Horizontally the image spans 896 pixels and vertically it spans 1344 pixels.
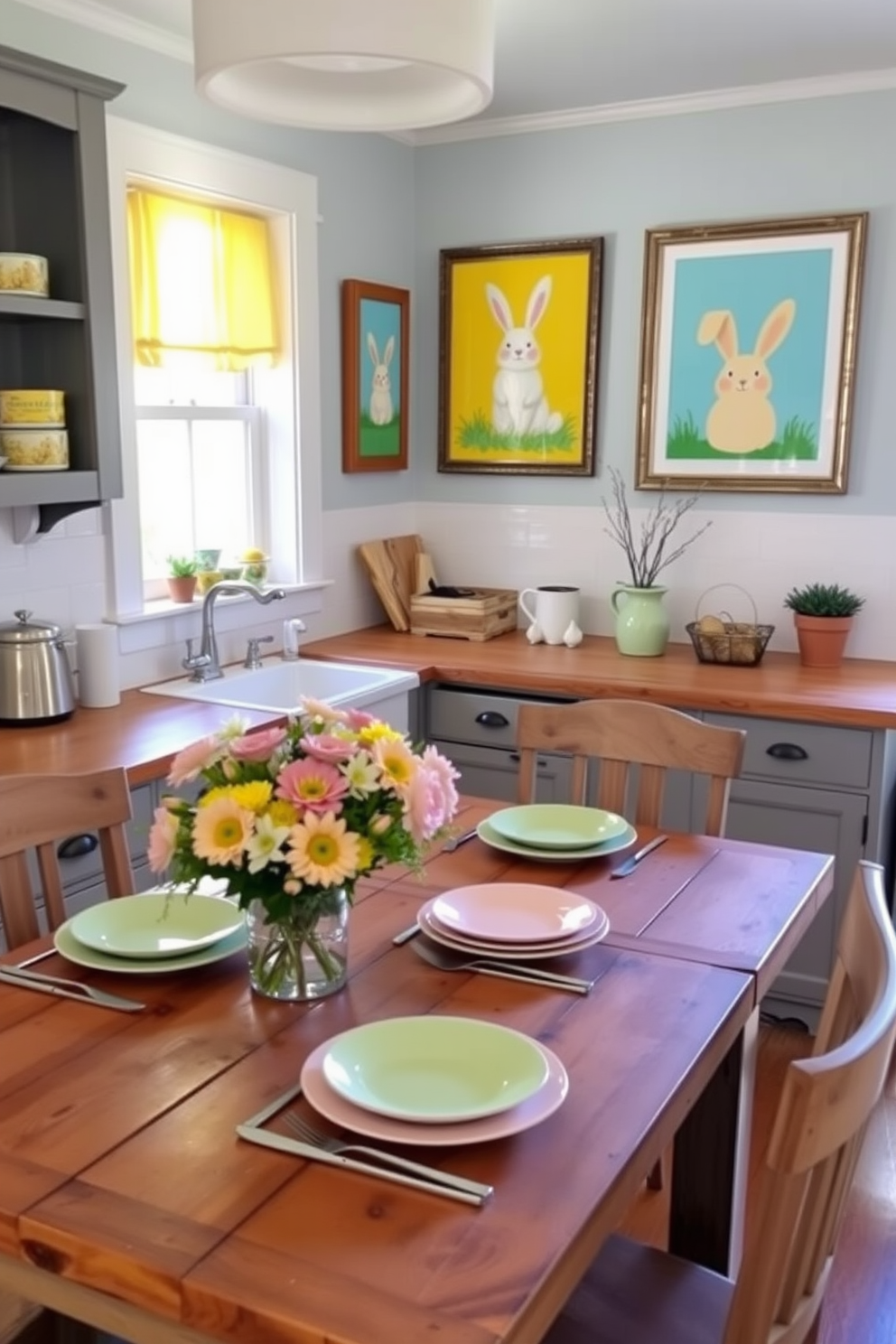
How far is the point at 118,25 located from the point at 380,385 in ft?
4.33

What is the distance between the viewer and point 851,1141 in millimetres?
1181

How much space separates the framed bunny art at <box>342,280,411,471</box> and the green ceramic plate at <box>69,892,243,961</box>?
220 cm

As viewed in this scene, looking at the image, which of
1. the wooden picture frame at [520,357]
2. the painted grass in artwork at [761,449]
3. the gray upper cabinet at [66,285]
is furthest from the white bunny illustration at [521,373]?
the gray upper cabinet at [66,285]

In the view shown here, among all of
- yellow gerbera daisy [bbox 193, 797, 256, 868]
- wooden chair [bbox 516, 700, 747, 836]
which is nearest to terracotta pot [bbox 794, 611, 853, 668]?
wooden chair [bbox 516, 700, 747, 836]

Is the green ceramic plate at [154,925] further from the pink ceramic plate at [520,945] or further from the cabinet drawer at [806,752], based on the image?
the cabinet drawer at [806,752]

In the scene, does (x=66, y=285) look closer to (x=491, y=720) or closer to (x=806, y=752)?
(x=491, y=720)

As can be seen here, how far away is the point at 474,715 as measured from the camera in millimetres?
3375

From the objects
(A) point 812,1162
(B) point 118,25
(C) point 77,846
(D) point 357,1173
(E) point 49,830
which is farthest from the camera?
(B) point 118,25

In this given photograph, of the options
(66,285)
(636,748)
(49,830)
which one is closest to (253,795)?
(49,830)

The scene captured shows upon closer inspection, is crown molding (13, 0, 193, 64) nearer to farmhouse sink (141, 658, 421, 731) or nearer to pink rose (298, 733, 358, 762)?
farmhouse sink (141, 658, 421, 731)

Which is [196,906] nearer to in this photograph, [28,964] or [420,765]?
[28,964]

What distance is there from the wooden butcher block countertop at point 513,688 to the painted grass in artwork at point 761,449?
0.58 metres

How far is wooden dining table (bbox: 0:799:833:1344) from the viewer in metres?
1.00

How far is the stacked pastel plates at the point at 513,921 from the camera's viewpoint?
1.62 m
